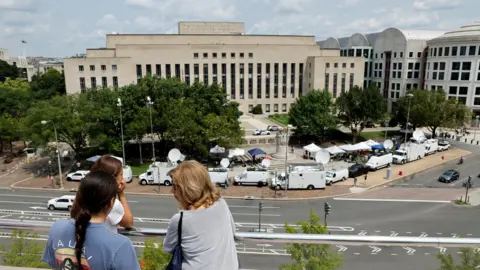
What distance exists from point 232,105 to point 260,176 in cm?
1516

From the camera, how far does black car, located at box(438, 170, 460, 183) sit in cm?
3241

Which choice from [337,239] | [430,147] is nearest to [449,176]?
[430,147]

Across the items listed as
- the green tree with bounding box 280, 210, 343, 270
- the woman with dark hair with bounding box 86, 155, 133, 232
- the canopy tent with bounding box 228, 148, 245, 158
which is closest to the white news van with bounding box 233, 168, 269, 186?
the canopy tent with bounding box 228, 148, 245, 158

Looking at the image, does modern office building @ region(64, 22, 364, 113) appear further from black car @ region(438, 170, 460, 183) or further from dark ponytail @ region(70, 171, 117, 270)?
dark ponytail @ region(70, 171, 117, 270)

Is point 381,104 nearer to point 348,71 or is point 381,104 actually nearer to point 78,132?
point 348,71

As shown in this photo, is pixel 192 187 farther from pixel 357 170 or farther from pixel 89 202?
pixel 357 170

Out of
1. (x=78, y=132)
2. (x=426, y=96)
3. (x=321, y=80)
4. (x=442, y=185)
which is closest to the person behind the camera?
(x=442, y=185)

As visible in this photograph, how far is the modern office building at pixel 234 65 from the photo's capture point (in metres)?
58.8

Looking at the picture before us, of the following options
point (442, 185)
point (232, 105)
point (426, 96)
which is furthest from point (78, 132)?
point (426, 96)

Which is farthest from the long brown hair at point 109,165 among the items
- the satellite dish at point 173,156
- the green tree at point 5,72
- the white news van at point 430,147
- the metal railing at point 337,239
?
the green tree at point 5,72

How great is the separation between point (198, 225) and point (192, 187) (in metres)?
0.34

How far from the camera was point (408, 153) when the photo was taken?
38.6 m

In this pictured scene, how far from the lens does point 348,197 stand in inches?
1155

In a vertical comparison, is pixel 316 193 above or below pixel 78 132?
below
